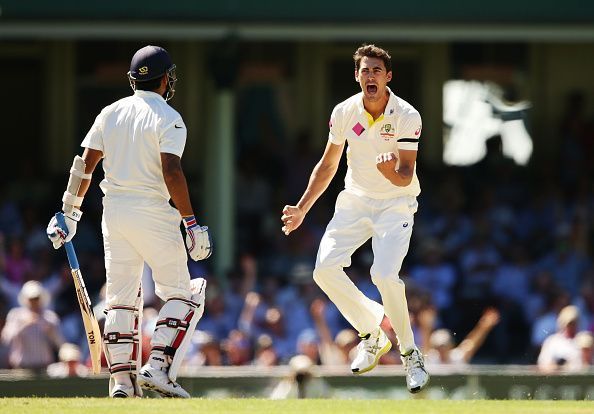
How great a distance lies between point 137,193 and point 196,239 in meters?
0.47

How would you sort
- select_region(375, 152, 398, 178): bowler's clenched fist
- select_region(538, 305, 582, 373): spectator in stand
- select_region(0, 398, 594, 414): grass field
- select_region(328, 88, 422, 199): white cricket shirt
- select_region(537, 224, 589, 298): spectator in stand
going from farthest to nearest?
select_region(537, 224, 589, 298): spectator in stand < select_region(538, 305, 582, 373): spectator in stand < select_region(328, 88, 422, 199): white cricket shirt < select_region(375, 152, 398, 178): bowler's clenched fist < select_region(0, 398, 594, 414): grass field

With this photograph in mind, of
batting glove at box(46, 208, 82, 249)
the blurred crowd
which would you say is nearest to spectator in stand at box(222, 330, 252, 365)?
the blurred crowd

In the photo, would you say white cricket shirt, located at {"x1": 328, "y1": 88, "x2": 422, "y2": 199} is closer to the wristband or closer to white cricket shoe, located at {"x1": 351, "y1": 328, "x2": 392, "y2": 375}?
white cricket shoe, located at {"x1": 351, "y1": 328, "x2": 392, "y2": 375}

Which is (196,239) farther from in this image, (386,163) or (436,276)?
(436,276)

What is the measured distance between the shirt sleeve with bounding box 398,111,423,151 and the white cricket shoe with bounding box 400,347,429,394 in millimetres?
1291

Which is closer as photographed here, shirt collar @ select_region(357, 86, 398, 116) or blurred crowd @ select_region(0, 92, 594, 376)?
shirt collar @ select_region(357, 86, 398, 116)

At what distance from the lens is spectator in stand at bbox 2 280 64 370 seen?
1384 cm

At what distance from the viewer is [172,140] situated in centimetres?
907

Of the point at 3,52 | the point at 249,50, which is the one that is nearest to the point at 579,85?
the point at 249,50

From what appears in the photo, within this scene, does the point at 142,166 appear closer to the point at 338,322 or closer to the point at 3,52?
the point at 338,322

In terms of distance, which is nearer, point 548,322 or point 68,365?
point 68,365

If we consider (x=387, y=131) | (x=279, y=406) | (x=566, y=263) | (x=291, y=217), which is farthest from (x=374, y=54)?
(x=566, y=263)

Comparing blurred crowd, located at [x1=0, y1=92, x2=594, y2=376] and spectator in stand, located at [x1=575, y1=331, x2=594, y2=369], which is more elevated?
blurred crowd, located at [x1=0, y1=92, x2=594, y2=376]

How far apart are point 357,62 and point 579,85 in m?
10.7
